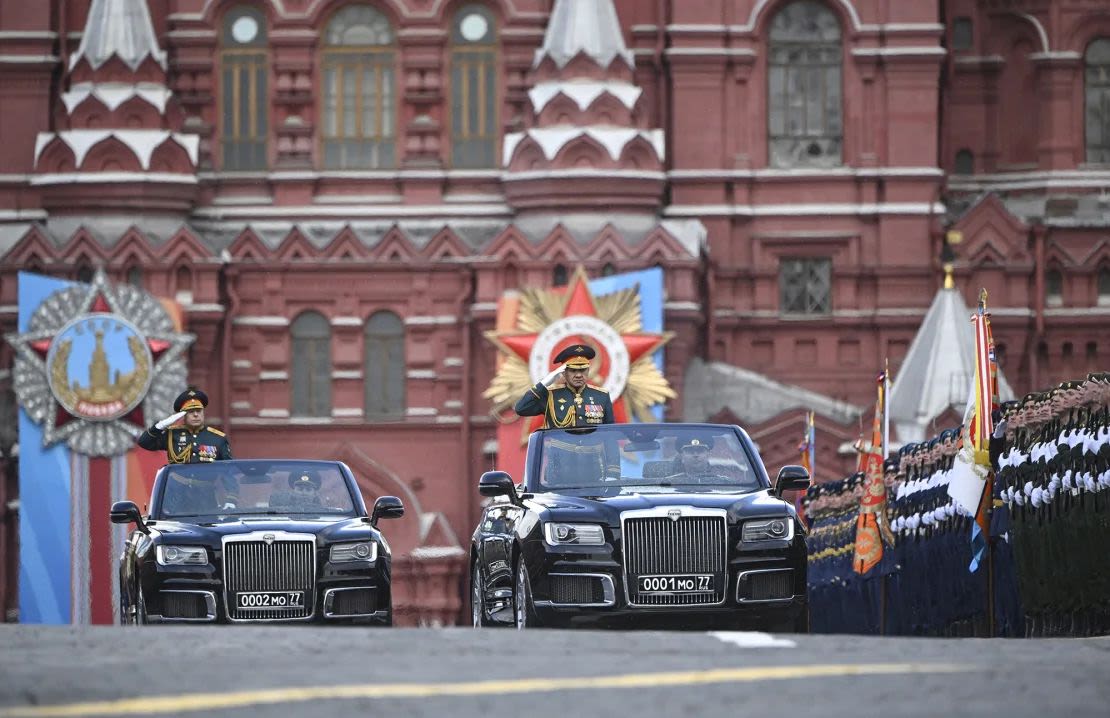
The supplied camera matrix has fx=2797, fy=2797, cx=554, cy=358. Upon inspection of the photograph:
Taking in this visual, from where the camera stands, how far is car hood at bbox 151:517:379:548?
747 inches

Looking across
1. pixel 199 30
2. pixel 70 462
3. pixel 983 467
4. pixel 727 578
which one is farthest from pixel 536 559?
pixel 199 30

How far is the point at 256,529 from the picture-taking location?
1903 cm

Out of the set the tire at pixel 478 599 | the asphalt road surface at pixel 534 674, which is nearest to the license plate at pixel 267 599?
the tire at pixel 478 599

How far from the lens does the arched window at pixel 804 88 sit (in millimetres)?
42312

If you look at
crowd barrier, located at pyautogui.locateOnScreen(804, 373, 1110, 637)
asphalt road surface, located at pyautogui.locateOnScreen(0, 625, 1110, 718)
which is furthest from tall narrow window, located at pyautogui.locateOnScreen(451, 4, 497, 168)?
asphalt road surface, located at pyautogui.locateOnScreen(0, 625, 1110, 718)

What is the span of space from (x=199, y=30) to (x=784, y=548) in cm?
2631

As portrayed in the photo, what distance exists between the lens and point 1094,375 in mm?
18375

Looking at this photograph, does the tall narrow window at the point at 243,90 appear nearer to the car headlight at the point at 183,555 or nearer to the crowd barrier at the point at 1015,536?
the crowd barrier at the point at 1015,536

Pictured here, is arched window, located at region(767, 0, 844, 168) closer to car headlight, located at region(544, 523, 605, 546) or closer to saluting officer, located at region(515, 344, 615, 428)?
saluting officer, located at region(515, 344, 615, 428)

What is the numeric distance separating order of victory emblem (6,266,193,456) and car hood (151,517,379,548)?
68.7ft

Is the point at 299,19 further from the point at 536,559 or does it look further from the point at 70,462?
the point at 536,559

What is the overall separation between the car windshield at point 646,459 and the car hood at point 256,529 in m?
1.44

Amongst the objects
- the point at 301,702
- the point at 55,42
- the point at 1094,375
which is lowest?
the point at 301,702

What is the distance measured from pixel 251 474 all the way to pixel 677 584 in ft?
13.5
